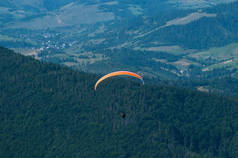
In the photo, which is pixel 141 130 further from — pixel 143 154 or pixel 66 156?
pixel 66 156

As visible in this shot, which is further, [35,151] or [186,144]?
[186,144]

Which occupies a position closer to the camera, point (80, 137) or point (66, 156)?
point (66, 156)

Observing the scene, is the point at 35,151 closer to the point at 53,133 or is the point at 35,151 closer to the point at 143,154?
→ the point at 53,133

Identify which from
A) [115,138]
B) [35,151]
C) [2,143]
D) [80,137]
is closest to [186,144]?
[115,138]

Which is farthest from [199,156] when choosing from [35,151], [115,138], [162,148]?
[35,151]

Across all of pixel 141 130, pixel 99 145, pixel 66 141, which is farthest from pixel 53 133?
pixel 141 130

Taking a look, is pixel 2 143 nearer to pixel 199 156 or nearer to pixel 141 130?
pixel 141 130

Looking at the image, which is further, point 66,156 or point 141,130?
point 141,130
